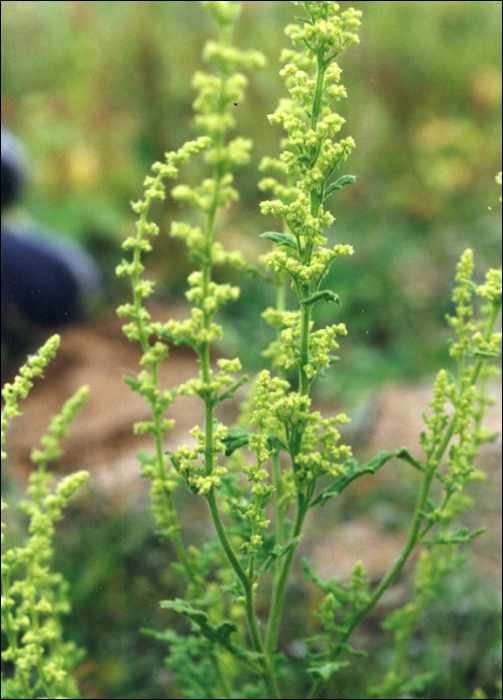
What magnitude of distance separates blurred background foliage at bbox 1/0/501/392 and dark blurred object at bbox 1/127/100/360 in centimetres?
43

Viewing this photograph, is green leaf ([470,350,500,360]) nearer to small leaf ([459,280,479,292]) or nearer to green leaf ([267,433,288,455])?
small leaf ([459,280,479,292])

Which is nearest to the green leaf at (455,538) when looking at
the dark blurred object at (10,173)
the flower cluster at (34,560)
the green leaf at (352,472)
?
the green leaf at (352,472)

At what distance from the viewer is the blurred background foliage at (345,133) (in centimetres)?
504

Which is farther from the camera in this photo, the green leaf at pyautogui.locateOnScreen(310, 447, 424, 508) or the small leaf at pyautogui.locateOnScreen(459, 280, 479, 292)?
the small leaf at pyautogui.locateOnScreen(459, 280, 479, 292)

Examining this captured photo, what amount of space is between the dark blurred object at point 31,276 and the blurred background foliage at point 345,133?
0.43m

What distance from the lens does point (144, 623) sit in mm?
2861

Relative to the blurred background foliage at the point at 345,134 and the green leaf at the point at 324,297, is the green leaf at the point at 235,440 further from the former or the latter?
the blurred background foliage at the point at 345,134

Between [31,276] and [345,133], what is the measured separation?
2483 millimetres

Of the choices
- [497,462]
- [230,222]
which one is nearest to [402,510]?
[497,462]

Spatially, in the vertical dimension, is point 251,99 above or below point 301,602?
above

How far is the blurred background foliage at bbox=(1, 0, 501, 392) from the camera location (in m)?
5.04

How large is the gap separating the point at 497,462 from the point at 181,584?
1360mm

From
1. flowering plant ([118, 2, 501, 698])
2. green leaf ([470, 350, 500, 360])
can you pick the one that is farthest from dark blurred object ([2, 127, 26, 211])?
green leaf ([470, 350, 500, 360])

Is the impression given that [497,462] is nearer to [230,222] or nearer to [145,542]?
[145,542]
